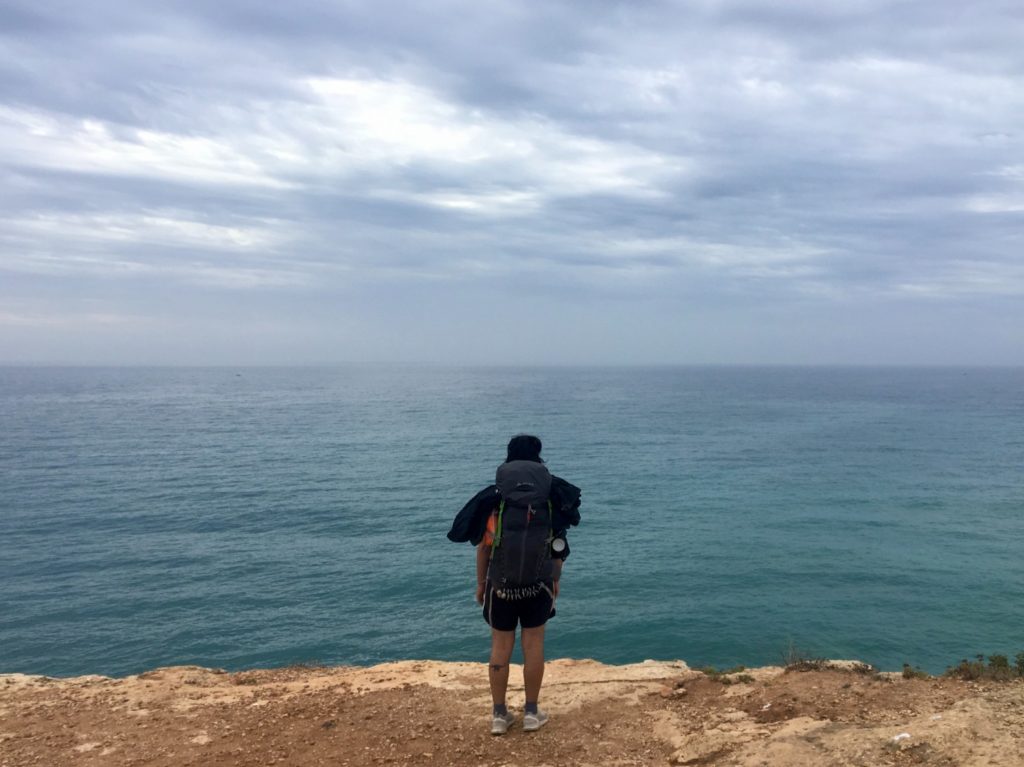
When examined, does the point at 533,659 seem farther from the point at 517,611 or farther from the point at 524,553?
the point at 524,553

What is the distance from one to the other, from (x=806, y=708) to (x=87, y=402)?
397 feet

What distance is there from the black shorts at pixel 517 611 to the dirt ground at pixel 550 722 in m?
1.02

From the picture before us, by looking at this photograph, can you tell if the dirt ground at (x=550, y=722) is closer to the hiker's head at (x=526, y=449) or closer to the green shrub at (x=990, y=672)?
the green shrub at (x=990, y=672)

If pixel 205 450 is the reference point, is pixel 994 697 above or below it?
above

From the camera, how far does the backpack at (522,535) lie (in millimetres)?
6047

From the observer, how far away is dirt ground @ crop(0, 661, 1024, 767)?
5.82 m

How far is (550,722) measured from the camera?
265 inches

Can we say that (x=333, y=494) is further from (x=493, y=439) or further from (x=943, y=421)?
(x=943, y=421)

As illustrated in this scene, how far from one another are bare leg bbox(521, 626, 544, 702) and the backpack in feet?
1.35

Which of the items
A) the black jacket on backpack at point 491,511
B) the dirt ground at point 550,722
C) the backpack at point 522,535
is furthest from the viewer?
the black jacket on backpack at point 491,511

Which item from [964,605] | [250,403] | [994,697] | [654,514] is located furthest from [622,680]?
[250,403]

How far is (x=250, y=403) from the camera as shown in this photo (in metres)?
114

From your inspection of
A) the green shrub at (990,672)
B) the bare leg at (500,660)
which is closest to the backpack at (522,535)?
the bare leg at (500,660)

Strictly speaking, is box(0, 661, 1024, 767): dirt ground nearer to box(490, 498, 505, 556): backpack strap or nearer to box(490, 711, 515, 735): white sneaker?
box(490, 711, 515, 735): white sneaker
